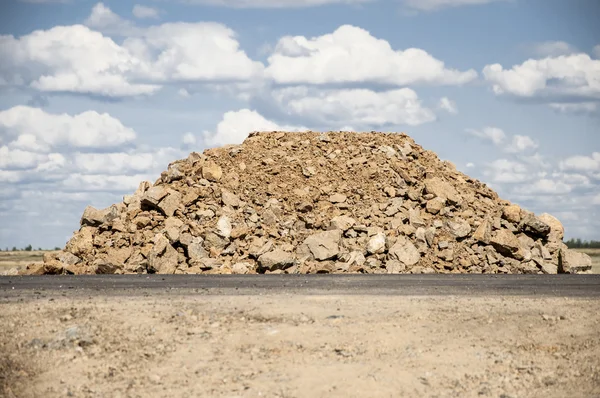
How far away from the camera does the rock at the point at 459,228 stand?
115 feet

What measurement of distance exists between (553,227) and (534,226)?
2801 mm

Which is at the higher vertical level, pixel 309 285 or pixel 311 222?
pixel 311 222

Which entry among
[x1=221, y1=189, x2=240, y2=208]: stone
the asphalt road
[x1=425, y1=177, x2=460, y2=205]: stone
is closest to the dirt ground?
the asphalt road

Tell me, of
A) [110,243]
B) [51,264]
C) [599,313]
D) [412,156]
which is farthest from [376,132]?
[599,313]

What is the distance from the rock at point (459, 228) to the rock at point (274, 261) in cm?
829

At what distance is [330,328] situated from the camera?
15.4 m

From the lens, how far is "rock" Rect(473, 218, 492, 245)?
35.0 meters

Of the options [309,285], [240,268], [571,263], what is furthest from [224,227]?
[571,263]

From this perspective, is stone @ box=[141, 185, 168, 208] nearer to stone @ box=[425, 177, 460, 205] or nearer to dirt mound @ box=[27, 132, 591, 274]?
dirt mound @ box=[27, 132, 591, 274]

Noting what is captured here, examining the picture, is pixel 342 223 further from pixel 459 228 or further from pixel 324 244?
pixel 459 228

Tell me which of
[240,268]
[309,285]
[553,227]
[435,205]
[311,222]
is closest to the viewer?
[309,285]

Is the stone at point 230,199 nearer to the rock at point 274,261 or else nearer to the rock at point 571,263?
the rock at point 274,261

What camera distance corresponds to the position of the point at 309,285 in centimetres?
2444

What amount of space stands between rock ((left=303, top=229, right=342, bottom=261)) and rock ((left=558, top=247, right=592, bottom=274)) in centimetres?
1087
